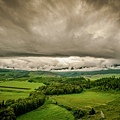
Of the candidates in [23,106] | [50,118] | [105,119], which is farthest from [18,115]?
[105,119]

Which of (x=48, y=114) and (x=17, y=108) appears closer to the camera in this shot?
(x=48, y=114)

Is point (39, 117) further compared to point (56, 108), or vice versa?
point (56, 108)

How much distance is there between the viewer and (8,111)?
409 ft

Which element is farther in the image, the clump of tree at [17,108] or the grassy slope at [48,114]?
the grassy slope at [48,114]

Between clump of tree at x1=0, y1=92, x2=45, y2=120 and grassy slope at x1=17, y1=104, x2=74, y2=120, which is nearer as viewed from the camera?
clump of tree at x1=0, y1=92, x2=45, y2=120

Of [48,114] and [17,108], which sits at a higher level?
[17,108]

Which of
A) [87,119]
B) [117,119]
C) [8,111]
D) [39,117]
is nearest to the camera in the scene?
[117,119]

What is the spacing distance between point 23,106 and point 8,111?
73.2 ft

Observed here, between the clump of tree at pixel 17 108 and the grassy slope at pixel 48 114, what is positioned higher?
the clump of tree at pixel 17 108

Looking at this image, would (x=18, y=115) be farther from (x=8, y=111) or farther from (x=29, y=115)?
(x=8, y=111)

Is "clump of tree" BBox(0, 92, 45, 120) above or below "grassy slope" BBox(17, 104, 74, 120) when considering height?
above

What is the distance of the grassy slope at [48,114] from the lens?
428 feet

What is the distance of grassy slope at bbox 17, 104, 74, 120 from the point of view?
13049cm

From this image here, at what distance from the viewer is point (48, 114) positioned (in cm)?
13838
